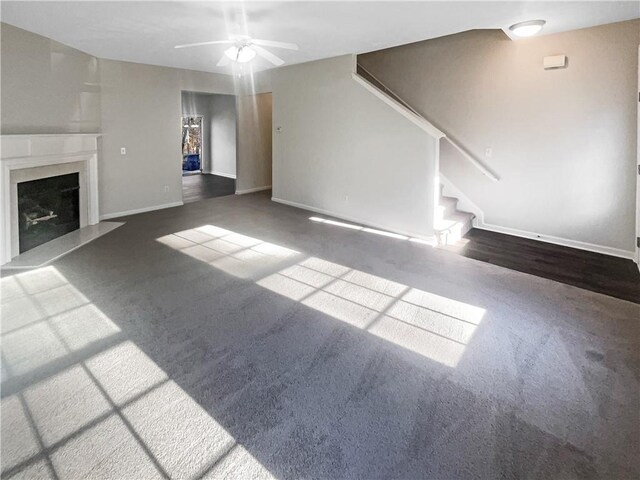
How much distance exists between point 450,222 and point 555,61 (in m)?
2.34

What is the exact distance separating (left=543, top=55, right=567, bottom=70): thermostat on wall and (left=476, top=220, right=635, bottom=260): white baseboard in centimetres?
215

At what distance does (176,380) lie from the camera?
227 cm

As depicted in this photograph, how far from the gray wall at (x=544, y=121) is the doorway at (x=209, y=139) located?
5.86 meters

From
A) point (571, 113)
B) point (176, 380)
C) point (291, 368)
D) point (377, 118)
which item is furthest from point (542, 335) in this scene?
point (377, 118)

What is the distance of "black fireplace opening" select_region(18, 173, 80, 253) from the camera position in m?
4.52

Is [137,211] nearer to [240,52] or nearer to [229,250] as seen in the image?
[229,250]

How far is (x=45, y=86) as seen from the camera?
4.62 metres

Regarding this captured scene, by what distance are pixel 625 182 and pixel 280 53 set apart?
4757 millimetres

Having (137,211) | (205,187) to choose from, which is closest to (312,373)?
(137,211)

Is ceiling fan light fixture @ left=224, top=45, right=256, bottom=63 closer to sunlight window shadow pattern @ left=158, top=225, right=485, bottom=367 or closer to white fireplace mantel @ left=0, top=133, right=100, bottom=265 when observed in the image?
sunlight window shadow pattern @ left=158, top=225, right=485, bottom=367

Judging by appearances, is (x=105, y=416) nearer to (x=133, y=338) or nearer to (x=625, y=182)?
(x=133, y=338)

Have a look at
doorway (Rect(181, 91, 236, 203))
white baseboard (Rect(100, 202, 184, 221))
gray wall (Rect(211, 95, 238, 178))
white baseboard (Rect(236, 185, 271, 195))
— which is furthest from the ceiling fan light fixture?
gray wall (Rect(211, 95, 238, 178))

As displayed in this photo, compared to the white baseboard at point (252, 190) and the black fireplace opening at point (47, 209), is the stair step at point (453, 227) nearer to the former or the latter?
the white baseboard at point (252, 190)

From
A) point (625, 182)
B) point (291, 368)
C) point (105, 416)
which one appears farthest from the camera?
point (625, 182)
